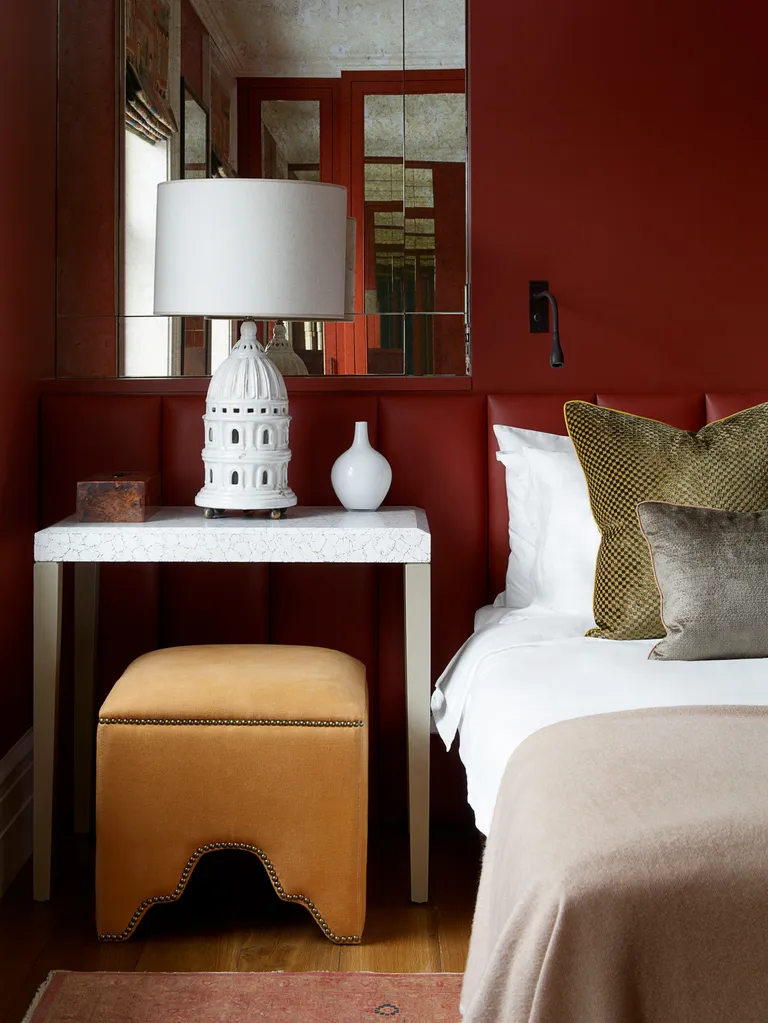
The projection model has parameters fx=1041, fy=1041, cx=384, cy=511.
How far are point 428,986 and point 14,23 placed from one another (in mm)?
2280

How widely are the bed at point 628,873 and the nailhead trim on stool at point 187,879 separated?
653mm

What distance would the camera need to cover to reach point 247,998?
1908mm

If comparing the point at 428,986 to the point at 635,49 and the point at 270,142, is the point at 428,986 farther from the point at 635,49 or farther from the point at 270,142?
the point at 635,49

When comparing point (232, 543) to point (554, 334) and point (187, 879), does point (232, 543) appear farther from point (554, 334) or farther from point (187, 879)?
point (554, 334)

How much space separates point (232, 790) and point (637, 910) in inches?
42.1

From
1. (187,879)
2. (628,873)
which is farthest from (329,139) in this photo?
(628,873)

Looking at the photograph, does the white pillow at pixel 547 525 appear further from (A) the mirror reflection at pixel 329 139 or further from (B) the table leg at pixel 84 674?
(B) the table leg at pixel 84 674

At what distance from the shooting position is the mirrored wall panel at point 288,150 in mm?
2691

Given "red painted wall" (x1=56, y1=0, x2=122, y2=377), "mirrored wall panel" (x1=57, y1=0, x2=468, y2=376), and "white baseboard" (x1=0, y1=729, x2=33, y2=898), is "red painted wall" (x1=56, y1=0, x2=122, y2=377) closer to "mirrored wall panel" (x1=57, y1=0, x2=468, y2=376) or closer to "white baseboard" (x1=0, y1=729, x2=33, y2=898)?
"mirrored wall panel" (x1=57, y1=0, x2=468, y2=376)

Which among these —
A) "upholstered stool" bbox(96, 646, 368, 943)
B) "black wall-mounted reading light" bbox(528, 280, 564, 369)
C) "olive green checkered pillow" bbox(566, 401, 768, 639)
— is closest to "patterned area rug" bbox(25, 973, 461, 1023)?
"upholstered stool" bbox(96, 646, 368, 943)

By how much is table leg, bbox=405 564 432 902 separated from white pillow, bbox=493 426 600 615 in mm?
334

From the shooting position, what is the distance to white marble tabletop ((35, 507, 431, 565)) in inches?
87.4

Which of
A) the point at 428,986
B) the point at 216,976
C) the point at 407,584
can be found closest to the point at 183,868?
the point at 216,976

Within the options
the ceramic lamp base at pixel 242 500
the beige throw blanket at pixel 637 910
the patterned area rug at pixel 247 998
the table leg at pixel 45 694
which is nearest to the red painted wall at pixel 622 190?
the ceramic lamp base at pixel 242 500
